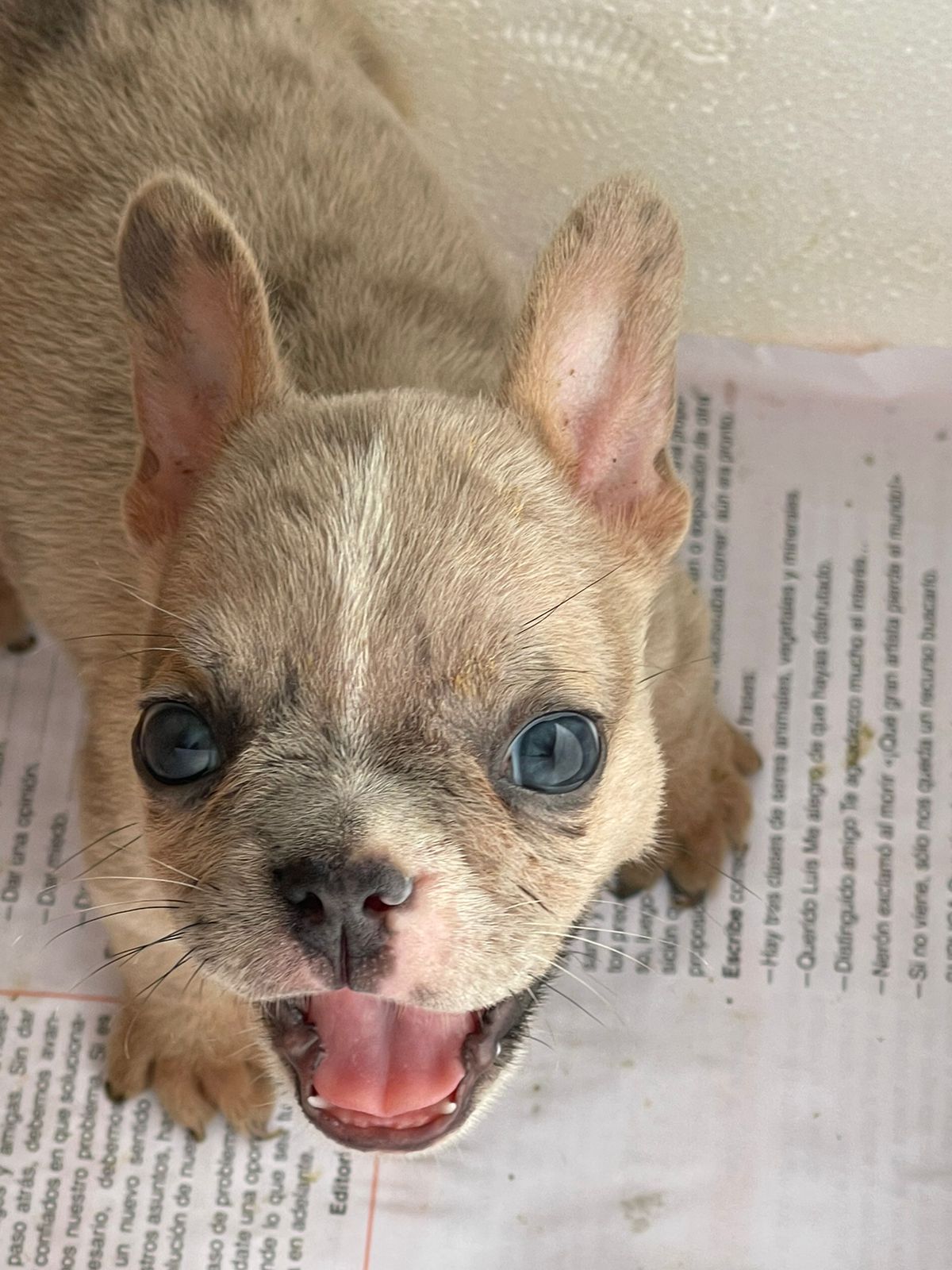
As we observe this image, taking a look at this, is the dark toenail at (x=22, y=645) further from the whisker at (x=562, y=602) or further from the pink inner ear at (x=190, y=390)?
the whisker at (x=562, y=602)

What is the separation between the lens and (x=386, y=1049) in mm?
1829

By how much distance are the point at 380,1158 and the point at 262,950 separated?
1.38 meters

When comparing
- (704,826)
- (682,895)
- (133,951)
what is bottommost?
(682,895)

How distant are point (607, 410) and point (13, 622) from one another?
5.69 feet

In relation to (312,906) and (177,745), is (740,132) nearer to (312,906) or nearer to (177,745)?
(177,745)

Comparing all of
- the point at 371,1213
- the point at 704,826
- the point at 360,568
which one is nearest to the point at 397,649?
the point at 360,568

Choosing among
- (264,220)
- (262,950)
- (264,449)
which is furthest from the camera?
(264,220)

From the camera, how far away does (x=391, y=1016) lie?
184 centimetres

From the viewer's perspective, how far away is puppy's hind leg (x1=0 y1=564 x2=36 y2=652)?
3012mm

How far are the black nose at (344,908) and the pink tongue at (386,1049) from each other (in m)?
0.35

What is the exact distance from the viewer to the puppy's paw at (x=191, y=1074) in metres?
2.71

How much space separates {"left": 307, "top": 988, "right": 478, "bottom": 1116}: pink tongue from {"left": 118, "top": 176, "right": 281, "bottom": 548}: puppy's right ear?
752 mm

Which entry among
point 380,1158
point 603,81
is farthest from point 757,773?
point 603,81

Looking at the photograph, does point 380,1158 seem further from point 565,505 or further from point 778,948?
point 565,505
